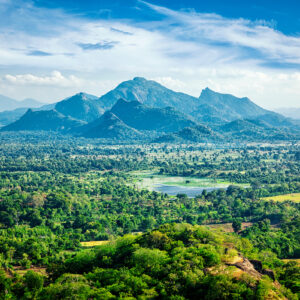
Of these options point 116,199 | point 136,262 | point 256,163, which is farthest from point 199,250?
point 256,163

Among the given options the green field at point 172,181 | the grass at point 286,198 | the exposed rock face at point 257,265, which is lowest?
the green field at point 172,181

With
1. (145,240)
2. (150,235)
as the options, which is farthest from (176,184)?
(145,240)

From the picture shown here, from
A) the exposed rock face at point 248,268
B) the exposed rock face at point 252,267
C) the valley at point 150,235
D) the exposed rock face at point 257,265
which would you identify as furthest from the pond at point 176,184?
the exposed rock face at point 248,268

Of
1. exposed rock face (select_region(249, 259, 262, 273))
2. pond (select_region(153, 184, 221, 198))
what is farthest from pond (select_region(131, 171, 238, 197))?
exposed rock face (select_region(249, 259, 262, 273))

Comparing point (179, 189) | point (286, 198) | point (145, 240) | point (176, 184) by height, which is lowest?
point (179, 189)

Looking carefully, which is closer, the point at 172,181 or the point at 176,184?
the point at 176,184

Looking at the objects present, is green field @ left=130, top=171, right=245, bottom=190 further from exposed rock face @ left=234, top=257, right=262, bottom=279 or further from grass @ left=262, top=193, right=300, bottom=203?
exposed rock face @ left=234, top=257, right=262, bottom=279

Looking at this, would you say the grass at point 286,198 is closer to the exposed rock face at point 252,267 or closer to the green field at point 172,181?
the green field at point 172,181

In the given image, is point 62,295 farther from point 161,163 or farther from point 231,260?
point 161,163

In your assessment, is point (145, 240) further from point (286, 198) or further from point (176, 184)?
point (176, 184)
